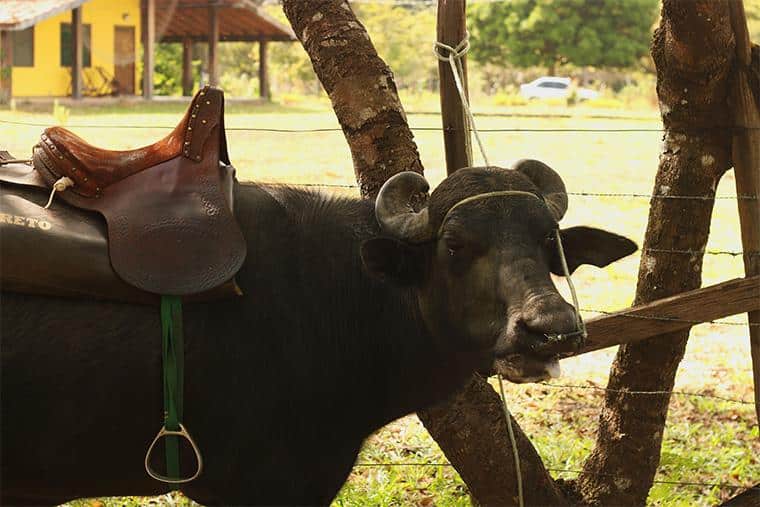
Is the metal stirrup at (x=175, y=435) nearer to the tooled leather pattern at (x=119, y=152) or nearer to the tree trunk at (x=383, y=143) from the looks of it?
the tooled leather pattern at (x=119, y=152)

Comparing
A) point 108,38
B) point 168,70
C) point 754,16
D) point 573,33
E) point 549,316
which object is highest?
point 754,16

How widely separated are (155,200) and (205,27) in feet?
109

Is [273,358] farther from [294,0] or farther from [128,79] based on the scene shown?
[128,79]

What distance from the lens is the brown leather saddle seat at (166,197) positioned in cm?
336

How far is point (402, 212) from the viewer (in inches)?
140

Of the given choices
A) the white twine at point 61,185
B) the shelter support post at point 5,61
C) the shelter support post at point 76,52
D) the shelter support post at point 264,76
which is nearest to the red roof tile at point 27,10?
the shelter support post at point 5,61

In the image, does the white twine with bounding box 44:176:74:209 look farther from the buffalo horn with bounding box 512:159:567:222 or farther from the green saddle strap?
the buffalo horn with bounding box 512:159:567:222

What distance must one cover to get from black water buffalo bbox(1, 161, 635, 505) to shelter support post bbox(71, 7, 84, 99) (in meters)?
28.3

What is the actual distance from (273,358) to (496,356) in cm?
78

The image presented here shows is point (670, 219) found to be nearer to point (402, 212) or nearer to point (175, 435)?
point (402, 212)

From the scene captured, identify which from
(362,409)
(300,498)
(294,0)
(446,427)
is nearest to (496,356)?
(362,409)

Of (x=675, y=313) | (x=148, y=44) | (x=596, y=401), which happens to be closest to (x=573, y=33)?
(x=148, y=44)

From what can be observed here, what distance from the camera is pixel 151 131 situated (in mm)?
19234

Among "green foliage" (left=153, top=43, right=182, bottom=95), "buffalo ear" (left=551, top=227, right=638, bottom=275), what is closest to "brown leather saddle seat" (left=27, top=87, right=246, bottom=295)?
"buffalo ear" (left=551, top=227, right=638, bottom=275)
